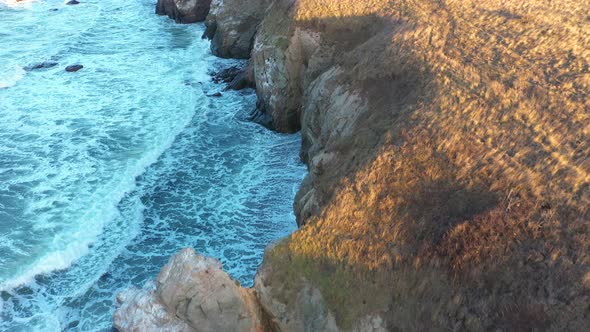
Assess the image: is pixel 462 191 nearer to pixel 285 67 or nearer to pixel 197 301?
pixel 197 301

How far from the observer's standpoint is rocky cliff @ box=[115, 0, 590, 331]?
14.2m

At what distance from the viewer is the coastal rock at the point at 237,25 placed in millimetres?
45594

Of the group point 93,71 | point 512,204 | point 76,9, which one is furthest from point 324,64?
point 76,9

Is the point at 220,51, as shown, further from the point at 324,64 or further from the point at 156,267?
the point at 156,267

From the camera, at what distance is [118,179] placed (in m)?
29.6

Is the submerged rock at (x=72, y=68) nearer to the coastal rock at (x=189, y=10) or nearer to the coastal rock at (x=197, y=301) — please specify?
the coastal rock at (x=189, y=10)

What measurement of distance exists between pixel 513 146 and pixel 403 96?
5.27m

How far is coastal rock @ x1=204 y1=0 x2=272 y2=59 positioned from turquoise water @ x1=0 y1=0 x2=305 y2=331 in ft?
4.80

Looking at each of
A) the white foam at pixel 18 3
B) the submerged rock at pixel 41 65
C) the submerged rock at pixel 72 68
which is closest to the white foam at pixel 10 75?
the submerged rock at pixel 41 65

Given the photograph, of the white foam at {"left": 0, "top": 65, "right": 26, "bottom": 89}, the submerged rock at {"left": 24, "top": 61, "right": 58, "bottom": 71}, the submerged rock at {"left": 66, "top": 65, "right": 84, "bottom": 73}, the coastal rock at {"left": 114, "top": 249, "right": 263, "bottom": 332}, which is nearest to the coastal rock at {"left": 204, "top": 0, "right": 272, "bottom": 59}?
the submerged rock at {"left": 66, "top": 65, "right": 84, "bottom": 73}

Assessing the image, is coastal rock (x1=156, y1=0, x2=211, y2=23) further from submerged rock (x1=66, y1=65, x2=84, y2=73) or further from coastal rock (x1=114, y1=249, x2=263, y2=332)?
coastal rock (x1=114, y1=249, x2=263, y2=332)

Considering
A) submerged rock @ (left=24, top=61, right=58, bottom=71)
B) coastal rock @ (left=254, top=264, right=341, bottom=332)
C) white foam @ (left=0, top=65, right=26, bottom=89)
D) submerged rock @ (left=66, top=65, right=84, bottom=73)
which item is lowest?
white foam @ (left=0, top=65, right=26, bottom=89)

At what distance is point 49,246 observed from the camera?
79.9 ft

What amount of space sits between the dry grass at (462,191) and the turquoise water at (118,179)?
271 inches
